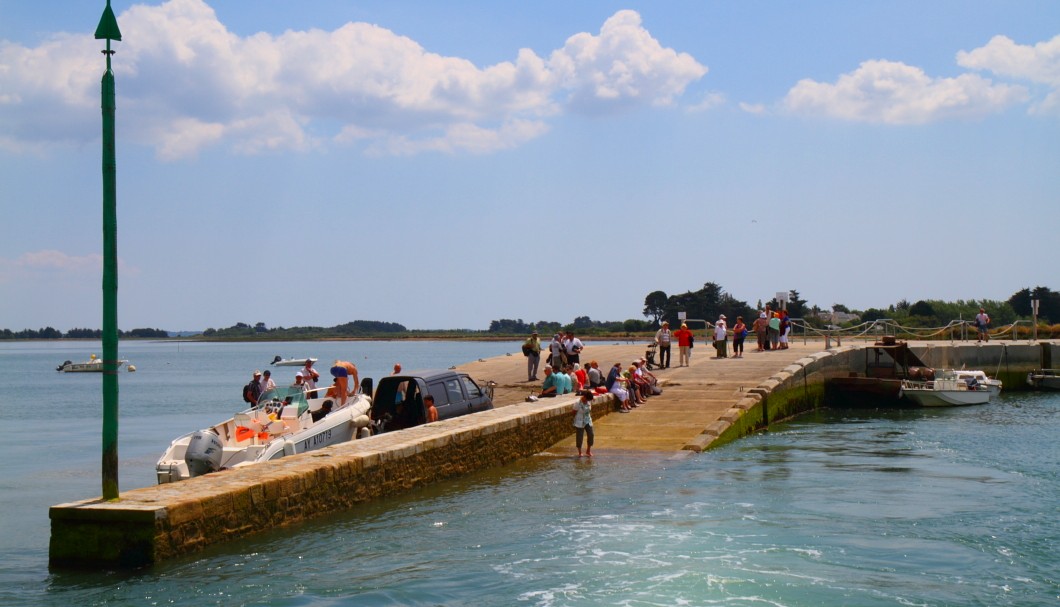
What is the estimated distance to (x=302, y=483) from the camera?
12.8 metres

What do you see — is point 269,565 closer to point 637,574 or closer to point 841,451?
point 637,574

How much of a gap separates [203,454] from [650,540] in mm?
7292

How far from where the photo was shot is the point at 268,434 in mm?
17844

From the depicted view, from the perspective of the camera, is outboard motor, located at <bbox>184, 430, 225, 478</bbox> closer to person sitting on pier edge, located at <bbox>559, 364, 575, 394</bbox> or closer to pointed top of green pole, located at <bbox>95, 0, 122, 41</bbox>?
pointed top of green pole, located at <bbox>95, 0, 122, 41</bbox>

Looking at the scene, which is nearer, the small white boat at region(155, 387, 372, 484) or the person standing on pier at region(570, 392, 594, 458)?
the small white boat at region(155, 387, 372, 484)

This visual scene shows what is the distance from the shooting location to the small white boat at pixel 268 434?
15.8 meters

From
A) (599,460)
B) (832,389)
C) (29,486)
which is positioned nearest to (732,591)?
(599,460)

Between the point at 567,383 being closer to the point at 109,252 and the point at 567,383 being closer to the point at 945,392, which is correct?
the point at 109,252

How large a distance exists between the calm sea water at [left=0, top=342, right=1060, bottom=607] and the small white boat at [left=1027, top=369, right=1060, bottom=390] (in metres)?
25.7

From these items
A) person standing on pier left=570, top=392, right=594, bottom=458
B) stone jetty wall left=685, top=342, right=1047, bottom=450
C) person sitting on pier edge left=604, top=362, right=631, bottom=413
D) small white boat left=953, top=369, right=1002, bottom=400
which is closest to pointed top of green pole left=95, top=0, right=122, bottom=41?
person standing on pier left=570, top=392, right=594, bottom=458

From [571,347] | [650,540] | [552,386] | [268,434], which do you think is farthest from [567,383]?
[650,540]

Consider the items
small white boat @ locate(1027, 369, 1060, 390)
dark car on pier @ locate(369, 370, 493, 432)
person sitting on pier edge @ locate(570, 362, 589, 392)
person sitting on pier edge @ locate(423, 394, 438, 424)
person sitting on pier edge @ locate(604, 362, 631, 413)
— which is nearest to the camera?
person sitting on pier edge @ locate(423, 394, 438, 424)

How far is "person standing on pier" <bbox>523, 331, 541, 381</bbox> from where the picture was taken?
30869 millimetres

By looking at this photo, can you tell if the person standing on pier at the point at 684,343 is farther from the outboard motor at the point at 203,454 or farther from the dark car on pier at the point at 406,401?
the outboard motor at the point at 203,454
